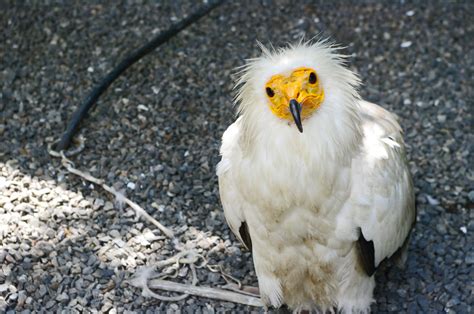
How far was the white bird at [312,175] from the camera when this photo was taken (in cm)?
347

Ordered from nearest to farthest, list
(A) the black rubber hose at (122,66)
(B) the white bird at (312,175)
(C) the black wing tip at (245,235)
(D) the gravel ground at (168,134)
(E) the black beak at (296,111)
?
(E) the black beak at (296,111), (B) the white bird at (312,175), (C) the black wing tip at (245,235), (D) the gravel ground at (168,134), (A) the black rubber hose at (122,66)

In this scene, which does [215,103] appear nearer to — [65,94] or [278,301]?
[65,94]

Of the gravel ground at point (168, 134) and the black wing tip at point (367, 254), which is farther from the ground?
the gravel ground at point (168, 134)

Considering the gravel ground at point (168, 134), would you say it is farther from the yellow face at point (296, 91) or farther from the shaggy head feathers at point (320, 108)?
the yellow face at point (296, 91)

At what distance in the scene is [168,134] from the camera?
5297 mm

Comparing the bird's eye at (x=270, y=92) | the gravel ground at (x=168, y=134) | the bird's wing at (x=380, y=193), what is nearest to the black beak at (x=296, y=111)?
the bird's eye at (x=270, y=92)

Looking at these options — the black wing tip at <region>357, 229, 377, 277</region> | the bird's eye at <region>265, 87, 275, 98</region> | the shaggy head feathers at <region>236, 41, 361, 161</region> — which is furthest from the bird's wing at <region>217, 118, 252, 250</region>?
the black wing tip at <region>357, 229, 377, 277</region>

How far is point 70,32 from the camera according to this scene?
6234 millimetres

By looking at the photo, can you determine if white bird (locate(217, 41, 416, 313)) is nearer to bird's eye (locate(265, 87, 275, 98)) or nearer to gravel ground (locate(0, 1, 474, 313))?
bird's eye (locate(265, 87, 275, 98))

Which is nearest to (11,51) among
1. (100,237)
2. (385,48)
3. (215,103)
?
(215,103)

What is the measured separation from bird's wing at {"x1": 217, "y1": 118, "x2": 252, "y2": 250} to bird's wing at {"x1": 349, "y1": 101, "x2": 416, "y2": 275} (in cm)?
60

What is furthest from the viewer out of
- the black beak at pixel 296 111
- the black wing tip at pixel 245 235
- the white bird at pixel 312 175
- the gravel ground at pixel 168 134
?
the gravel ground at pixel 168 134

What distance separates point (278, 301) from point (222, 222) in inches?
32.3

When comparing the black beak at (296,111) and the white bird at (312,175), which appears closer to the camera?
the black beak at (296,111)
